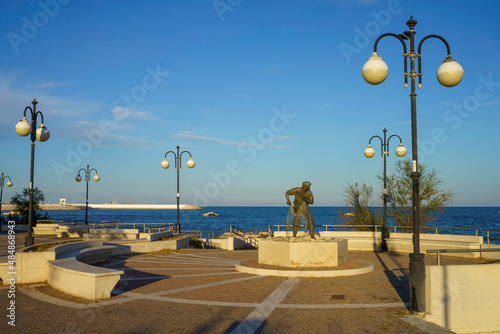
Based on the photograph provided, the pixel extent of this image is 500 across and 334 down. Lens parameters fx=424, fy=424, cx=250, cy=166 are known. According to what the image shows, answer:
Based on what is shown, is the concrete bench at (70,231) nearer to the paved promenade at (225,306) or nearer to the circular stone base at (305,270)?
the paved promenade at (225,306)

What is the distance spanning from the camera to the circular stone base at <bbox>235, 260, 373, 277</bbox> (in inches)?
538

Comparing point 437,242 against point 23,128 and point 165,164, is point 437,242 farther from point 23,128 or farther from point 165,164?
point 23,128

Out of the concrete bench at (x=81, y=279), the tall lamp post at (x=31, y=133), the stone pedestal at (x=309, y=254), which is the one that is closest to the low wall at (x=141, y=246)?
the tall lamp post at (x=31, y=133)

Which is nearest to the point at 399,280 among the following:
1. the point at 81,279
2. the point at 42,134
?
the point at 81,279

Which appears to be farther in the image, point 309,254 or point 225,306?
point 309,254

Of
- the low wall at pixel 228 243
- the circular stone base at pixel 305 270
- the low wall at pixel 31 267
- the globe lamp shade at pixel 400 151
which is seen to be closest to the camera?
the low wall at pixel 31 267

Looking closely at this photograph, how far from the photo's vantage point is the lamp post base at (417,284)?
8867mm

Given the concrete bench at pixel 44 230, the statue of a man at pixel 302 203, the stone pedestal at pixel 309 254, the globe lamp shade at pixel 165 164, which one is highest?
the globe lamp shade at pixel 165 164

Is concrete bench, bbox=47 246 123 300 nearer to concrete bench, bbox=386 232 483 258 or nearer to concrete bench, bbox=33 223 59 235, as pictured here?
concrete bench, bbox=386 232 483 258

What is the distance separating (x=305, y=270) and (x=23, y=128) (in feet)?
34.6

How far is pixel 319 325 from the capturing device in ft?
25.8

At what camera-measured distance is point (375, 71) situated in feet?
30.5

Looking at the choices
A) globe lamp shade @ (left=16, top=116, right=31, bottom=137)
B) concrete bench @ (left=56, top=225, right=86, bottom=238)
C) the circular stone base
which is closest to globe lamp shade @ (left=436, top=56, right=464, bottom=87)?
the circular stone base

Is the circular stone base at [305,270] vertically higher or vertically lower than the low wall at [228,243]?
higher
